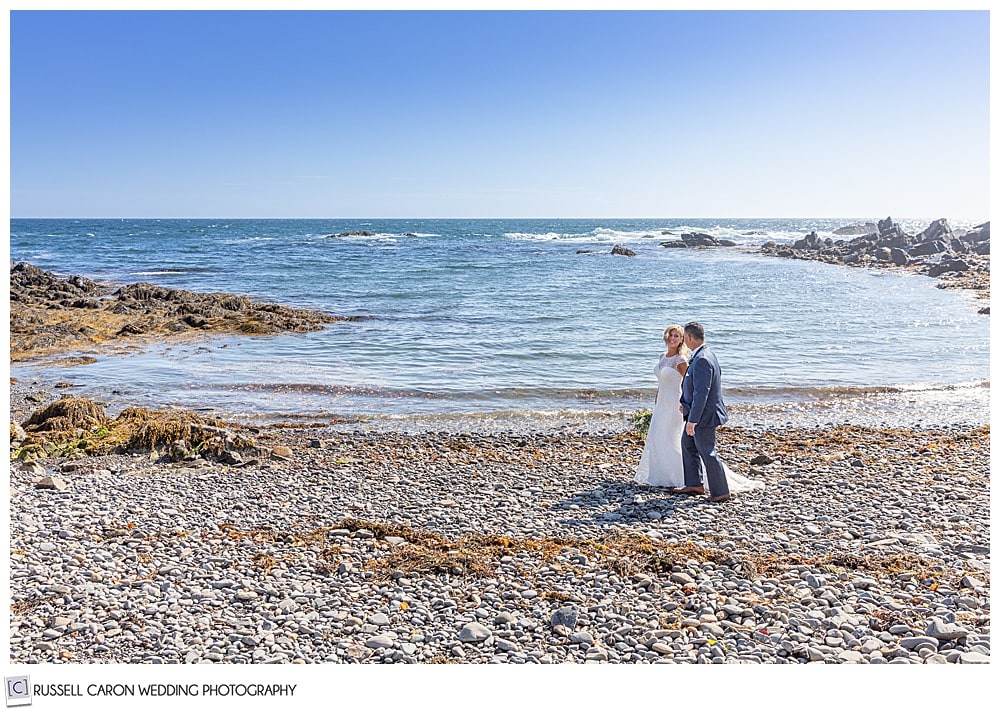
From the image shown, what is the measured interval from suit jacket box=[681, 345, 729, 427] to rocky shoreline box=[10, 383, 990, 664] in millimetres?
842

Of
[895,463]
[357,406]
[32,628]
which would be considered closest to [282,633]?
[32,628]

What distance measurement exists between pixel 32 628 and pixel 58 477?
346 centimetres

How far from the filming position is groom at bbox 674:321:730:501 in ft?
25.0

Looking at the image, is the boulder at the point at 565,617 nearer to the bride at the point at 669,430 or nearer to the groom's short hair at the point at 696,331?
the bride at the point at 669,430

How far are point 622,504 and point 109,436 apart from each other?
258 inches

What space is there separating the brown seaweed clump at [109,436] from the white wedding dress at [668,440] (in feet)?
15.2

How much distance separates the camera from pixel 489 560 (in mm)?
6422

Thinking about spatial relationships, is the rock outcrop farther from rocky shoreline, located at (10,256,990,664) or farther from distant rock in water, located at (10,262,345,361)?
rocky shoreline, located at (10,256,990,664)


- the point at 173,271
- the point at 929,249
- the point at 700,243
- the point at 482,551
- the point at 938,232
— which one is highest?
the point at 700,243

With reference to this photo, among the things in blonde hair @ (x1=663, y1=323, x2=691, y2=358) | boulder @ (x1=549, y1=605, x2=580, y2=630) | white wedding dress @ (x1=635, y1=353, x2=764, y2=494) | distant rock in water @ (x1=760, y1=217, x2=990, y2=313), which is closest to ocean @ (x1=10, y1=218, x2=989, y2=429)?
distant rock in water @ (x1=760, y1=217, x2=990, y2=313)

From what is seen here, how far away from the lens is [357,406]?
13.3 meters
